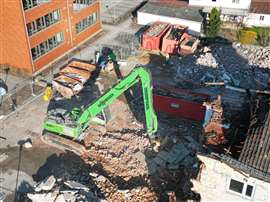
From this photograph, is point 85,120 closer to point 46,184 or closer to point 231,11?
point 46,184

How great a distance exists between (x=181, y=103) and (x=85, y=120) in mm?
8113

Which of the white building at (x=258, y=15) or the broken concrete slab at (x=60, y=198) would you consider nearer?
the broken concrete slab at (x=60, y=198)

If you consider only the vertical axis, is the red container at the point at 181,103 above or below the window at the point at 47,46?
below

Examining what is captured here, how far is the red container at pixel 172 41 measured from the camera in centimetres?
4003

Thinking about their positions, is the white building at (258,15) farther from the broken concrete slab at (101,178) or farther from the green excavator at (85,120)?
the broken concrete slab at (101,178)

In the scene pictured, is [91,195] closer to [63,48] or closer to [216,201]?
[216,201]

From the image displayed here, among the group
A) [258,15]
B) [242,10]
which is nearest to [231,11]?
[242,10]

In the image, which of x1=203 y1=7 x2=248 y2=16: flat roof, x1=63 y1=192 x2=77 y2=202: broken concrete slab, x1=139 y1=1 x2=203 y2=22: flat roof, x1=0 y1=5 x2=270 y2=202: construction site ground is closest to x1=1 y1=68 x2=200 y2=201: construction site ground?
x1=0 y1=5 x2=270 y2=202: construction site ground

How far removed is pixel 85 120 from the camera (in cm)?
2659

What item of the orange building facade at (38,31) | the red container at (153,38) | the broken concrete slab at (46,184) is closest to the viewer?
the broken concrete slab at (46,184)

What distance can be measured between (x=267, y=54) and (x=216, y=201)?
22.8 meters

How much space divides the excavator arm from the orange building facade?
35.4 feet

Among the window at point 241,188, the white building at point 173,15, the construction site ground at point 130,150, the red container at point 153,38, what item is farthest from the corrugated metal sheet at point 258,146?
the white building at point 173,15

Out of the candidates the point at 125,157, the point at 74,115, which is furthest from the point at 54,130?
the point at 125,157
